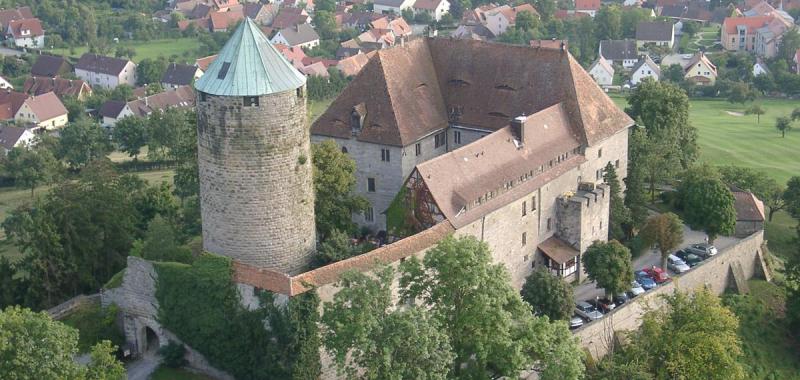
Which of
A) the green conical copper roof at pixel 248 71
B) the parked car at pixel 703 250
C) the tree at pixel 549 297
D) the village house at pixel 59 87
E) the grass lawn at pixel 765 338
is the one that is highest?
the green conical copper roof at pixel 248 71

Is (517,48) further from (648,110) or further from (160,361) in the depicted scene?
(160,361)

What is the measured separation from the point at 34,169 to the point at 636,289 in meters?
61.3

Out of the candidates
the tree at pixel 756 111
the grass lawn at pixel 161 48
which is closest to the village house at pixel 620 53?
the tree at pixel 756 111

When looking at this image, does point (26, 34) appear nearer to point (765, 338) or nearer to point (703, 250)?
point (703, 250)

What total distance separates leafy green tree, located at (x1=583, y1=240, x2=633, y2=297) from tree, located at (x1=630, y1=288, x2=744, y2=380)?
4.95 metres

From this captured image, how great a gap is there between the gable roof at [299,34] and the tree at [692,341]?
384 ft

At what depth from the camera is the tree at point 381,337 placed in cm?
4644

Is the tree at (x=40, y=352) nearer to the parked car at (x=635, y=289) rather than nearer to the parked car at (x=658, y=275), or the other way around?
the parked car at (x=635, y=289)

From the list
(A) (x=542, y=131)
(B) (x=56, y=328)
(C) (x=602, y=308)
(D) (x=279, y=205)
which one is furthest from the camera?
(A) (x=542, y=131)

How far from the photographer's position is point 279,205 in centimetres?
5409

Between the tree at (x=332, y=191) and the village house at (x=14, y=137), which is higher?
the tree at (x=332, y=191)

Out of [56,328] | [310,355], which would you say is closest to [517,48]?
[310,355]

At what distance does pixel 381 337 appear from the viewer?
153ft

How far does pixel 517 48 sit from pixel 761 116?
66.8 m
